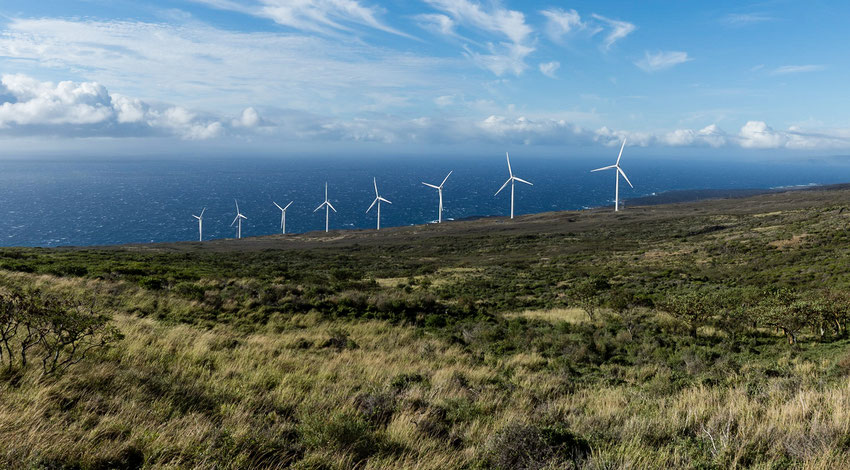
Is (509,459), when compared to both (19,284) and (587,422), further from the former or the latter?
(19,284)

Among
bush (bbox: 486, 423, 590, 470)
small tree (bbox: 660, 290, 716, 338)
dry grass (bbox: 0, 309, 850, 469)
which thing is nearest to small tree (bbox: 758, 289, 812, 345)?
small tree (bbox: 660, 290, 716, 338)

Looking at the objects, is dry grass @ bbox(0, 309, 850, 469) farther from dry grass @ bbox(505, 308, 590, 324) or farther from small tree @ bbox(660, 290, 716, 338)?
dry grass @ bbox(505, 308, 590, 324)

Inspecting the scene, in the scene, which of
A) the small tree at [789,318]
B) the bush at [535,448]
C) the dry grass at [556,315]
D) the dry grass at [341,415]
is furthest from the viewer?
the dry grass at [556,315]


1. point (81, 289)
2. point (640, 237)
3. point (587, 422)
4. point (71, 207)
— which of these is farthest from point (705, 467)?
point (71, 207)

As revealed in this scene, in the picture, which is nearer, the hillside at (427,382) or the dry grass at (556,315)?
the hillside at (427,382)

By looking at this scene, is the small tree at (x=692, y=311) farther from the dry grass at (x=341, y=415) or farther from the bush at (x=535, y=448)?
the bush at (x=535, y=448)

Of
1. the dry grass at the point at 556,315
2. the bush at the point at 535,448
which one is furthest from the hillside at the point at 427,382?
the dry grass at the point at 556,315

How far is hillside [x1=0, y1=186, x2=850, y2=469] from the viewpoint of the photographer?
5027mm

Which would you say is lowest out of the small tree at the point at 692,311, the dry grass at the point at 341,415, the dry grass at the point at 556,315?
the dry grass at the point at 556,315

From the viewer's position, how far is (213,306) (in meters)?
17.8

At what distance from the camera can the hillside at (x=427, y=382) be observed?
503cm

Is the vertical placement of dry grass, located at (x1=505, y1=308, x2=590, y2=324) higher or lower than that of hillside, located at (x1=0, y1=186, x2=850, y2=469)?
lower

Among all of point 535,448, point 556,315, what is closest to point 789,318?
point 556,315

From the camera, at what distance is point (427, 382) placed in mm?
9297
